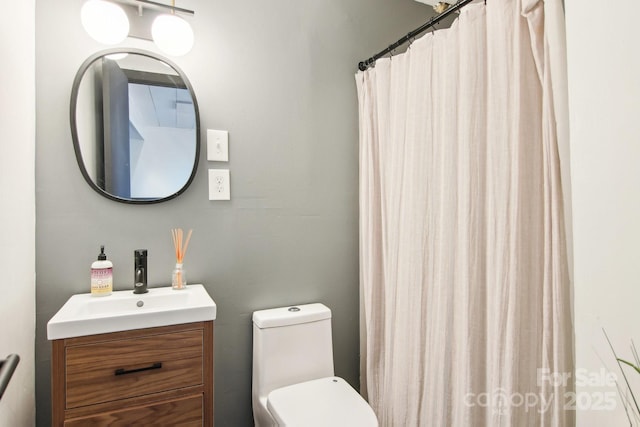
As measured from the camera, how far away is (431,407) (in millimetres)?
1422

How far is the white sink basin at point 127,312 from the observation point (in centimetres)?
111

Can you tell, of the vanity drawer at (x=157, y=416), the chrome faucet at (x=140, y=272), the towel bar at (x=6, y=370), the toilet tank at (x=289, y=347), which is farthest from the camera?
the toilet tank at (x=289, y=347)

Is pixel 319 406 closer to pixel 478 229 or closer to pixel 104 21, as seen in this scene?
pixel 478 229

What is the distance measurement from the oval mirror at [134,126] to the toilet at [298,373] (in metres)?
0.81

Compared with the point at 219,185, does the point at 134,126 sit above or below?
above

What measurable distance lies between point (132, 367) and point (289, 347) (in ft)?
2.33

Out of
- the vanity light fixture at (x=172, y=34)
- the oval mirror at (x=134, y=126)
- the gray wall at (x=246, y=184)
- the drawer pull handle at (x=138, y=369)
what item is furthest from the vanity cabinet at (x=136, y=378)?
the vanity light fixture at (x=172, y=34)

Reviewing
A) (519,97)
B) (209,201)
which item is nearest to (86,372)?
(209,201)

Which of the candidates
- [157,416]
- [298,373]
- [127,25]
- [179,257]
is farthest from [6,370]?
[127,25]

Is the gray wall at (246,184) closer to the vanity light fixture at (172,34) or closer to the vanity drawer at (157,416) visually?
the vanity light fixture at (172,34)

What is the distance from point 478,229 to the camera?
1.25 m

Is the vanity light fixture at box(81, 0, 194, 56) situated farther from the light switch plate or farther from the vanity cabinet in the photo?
the vanity cabinet

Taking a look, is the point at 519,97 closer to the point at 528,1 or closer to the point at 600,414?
the point at 528,1

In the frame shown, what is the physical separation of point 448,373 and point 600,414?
576 mm
